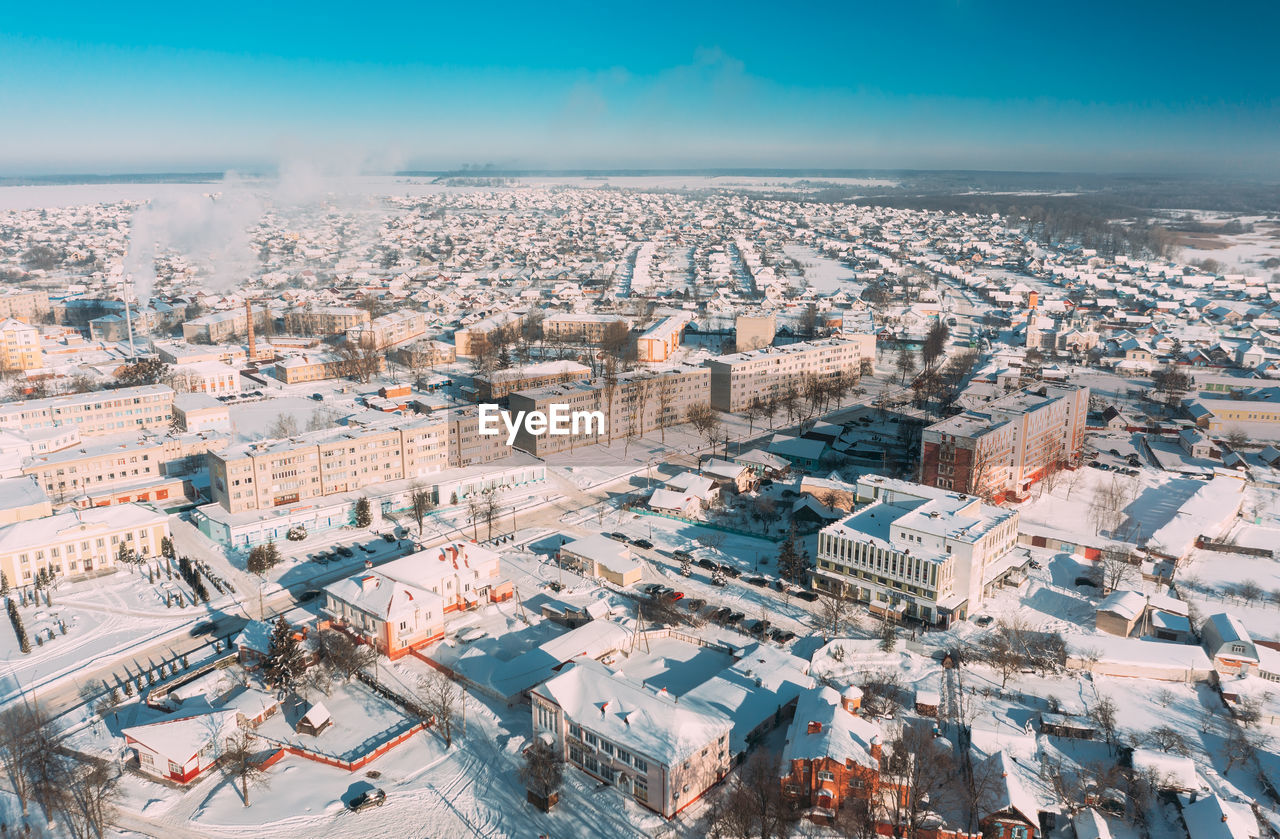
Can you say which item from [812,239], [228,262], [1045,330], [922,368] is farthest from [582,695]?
[812,239]

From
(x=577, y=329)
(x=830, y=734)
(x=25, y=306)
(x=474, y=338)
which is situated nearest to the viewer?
(x=830, y=734)

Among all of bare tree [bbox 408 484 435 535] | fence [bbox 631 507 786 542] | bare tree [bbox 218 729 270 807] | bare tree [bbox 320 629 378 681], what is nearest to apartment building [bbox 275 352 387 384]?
bare tree [bbox 408 484 435 535]

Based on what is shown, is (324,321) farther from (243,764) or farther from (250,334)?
(243,764)

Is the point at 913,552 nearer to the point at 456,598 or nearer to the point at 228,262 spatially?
the point at 456,598

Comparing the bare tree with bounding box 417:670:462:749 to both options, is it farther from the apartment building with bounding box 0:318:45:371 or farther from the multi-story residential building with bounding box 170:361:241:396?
the apartment building with bounding box 0:318:45:371

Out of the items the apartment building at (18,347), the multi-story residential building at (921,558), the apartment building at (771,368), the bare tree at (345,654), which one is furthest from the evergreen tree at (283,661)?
the apartment building at (18,347)

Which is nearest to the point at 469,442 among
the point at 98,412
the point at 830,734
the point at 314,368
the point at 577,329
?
the point at 98,412
